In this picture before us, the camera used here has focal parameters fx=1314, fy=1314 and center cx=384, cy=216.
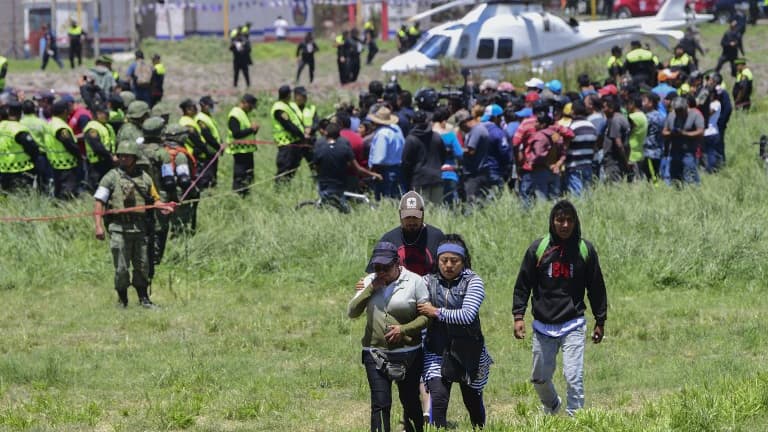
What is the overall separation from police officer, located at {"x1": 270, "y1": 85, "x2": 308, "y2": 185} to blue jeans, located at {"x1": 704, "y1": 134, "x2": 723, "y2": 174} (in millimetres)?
6751

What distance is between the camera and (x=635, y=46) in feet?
93.8

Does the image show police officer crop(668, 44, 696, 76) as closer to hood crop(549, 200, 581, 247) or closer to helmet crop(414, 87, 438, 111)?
helmet crop(414, 87, 438, 111)

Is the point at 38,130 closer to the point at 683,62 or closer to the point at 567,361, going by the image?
the point at 567,361

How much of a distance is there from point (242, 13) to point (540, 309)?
4502 cm

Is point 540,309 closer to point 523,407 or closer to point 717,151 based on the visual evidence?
point 523,407

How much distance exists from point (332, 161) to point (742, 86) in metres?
13.2

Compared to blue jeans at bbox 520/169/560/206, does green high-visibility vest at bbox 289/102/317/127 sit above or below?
above

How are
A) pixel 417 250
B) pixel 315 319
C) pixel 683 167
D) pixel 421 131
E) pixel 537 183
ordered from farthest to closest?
pixel 683 167
pixel 537 183
pixel 421 131
pixel 315 319
pixel 417 250

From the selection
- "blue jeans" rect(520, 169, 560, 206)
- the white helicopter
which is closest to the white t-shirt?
the white helicopter

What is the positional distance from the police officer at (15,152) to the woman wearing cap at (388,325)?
11.1m

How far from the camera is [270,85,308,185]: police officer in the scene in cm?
1975

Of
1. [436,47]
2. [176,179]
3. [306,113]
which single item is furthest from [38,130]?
[436,47]

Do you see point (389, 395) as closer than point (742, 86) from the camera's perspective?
Yes

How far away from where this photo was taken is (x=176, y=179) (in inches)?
632
